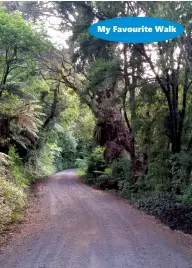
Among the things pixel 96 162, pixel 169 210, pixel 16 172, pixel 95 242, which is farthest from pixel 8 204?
pixel 96 162

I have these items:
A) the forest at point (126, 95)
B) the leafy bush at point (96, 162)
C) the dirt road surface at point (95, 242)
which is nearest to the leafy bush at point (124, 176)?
the forest at point (126, 95)

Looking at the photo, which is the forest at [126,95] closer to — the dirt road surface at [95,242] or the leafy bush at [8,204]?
the leafy bush at [8,204]

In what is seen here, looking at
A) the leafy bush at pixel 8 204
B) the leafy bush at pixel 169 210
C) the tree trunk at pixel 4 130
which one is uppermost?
the tree trunk at pixel 4 130

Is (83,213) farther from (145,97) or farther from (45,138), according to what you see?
(45,138)

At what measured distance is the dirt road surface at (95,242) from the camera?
17.9ft

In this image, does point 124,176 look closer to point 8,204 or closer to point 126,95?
point 126,95

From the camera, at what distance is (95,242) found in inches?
258

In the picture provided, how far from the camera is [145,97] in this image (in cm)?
1173

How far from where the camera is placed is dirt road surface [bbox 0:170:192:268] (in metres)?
5.44

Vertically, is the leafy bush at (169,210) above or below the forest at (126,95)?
below

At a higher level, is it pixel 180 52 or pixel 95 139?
pixel 180 52

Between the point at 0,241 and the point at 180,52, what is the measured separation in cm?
746

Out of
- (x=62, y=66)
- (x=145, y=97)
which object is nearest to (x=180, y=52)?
(x=145, y=97)

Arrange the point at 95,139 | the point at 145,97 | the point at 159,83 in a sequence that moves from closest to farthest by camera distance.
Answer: the point at 159,83, the point at 145,97, the point at 95,139
